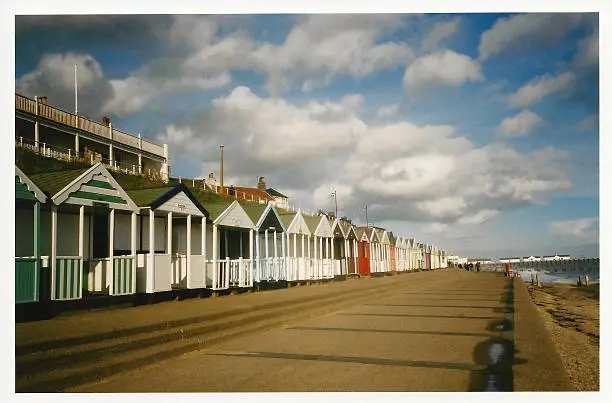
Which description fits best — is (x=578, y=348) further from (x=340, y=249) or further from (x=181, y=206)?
(x=340, y=249)

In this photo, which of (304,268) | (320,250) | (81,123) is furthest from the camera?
(320,250)

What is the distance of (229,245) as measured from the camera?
65.4 feet

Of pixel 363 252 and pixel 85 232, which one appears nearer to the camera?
pixel 85 232

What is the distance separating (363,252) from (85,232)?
26329mm

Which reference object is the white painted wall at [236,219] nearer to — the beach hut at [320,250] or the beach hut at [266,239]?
the beach hut at [266,239]

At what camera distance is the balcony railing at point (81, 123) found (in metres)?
22.8

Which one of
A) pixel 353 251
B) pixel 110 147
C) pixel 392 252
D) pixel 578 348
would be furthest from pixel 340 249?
pixel 578 348

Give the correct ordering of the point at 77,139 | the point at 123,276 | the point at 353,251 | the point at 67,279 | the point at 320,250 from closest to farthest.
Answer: the point at 67,279, the point at 123,276, the point at 77,139, the point at 320,250, the point at 353,251

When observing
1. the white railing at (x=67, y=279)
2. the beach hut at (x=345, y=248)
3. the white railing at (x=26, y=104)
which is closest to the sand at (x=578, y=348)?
the white railing at (x=67, y=279)

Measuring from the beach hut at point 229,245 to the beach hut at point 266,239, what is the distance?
640 mm

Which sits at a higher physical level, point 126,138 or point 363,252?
point 126,138
